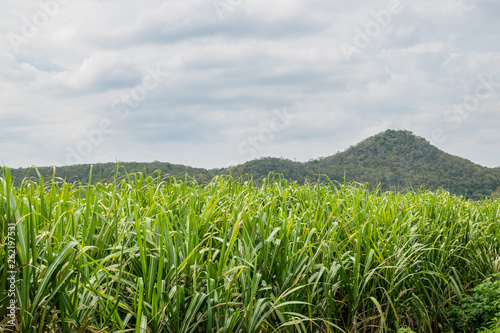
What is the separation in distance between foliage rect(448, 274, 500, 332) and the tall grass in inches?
5.6

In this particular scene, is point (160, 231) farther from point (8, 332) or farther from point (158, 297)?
point (8, 332)

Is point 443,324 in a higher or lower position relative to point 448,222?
lower

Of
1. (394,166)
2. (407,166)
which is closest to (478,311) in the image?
(394,166)

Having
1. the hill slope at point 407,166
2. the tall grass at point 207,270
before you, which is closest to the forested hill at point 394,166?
the hill slope at point 407,166

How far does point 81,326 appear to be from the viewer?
1.94 metres

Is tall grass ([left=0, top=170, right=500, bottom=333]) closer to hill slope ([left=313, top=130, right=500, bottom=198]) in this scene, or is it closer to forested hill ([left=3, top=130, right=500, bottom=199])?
forested hill ([left=3, top=130, right=500, bottom=199])

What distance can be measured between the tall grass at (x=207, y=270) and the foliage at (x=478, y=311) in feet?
0.47

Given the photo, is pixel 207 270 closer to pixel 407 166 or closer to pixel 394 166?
pixel 394 166

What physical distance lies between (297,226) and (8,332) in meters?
1.85

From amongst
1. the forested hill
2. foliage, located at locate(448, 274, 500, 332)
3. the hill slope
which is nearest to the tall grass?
foliage, located at locate(448, 274, 500, 332)

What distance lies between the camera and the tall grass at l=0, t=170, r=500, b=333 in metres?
1.97

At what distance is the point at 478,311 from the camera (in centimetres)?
312

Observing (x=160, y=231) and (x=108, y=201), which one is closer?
(x=160, y=231)

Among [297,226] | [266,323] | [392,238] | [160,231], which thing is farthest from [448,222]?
[160,231]
